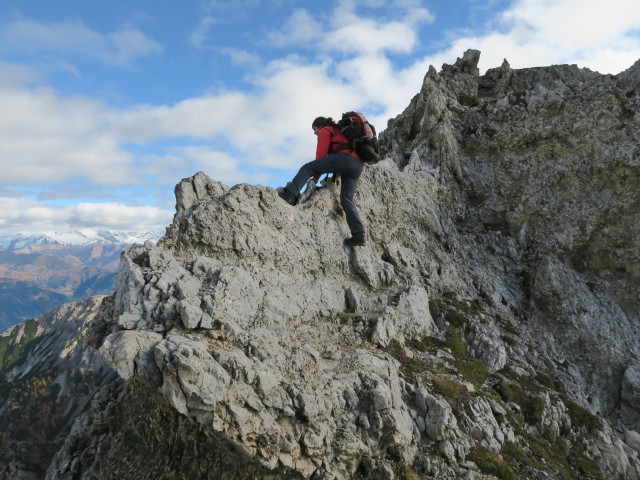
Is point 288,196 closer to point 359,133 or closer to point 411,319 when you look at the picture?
point 359,133

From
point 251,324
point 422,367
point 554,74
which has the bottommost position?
point 422,367

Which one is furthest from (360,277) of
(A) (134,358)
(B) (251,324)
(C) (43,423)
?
(C) (43,423)

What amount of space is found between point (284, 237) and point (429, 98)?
24.9 m

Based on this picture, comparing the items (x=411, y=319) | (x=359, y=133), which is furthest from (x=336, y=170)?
(x=411, y=319)

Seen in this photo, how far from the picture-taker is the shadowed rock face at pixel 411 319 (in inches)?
401

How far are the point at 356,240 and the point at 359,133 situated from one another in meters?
5.43

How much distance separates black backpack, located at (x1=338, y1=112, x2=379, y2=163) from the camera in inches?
637

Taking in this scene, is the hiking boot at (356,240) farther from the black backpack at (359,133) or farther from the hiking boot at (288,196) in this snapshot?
the black backpack at (359,133)

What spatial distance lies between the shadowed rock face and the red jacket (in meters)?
2.96

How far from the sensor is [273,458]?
9578 millimetres

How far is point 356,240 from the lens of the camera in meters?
18.8

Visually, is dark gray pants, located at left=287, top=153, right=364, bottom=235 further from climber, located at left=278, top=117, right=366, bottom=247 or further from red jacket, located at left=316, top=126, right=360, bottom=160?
red jacket, located at left=316, top=126, right=360, bottom=160

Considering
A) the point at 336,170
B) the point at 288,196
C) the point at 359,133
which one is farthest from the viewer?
the point at 288,196

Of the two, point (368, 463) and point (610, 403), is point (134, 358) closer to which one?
point (368, 463)
